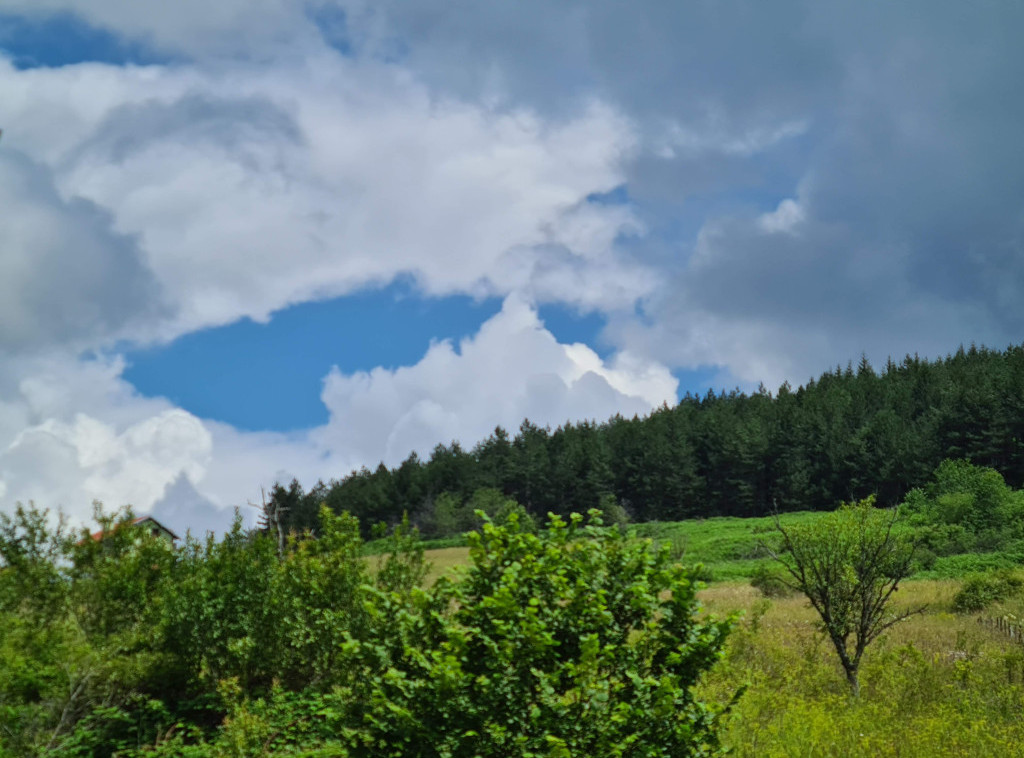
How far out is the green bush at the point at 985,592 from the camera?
2189 centimetres

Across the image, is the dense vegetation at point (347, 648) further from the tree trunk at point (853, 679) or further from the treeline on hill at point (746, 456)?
the treeline on hill at point (746, 456)

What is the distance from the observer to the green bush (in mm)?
21891

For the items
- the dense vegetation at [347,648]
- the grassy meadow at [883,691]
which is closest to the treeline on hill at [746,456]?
the grassy meadow at [883,691]

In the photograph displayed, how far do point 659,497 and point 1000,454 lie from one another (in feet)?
104

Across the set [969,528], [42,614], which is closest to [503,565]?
[42,614]

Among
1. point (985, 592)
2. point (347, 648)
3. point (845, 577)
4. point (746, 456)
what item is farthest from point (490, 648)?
point (746, 456)

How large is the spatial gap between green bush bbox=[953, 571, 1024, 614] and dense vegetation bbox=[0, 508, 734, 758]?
1744 centimetres

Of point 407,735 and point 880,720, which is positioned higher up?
point 407,735

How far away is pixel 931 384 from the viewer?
83.1 m

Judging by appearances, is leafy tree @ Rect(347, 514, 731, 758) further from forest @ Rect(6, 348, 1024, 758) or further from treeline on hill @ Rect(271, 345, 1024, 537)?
treeline on hill @ Rect(271, 345, 1024, 537)

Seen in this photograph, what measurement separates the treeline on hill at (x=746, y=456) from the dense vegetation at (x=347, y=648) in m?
66.3

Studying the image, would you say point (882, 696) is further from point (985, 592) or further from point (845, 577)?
point (985, 592)

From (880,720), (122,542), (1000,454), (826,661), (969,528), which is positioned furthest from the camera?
(1000,454)

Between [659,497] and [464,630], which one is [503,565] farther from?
[659,497]
